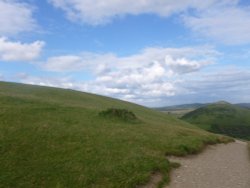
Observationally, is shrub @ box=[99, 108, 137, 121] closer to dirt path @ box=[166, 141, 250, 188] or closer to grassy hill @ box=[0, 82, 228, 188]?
grassy hill @ box=[0, 82, 228, 188]

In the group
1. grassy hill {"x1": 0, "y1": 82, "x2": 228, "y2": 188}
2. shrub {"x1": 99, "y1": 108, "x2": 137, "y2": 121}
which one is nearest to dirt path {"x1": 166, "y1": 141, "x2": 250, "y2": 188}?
grassy hill {"x1": 0, "y1": 82, "x2": 228, "y2": 188}

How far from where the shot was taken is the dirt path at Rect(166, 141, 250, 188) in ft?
66.9

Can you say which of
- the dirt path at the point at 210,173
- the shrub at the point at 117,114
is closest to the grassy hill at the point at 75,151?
the dirt path at the point at 210,173

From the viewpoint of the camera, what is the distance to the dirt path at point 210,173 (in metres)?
20.4

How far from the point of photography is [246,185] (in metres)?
20.4

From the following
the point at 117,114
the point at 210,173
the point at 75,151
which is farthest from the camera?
the point at 117,114

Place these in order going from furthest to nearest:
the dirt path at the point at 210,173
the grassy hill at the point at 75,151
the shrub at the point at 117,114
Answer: the shrub at the point at 117,114, the dirt path at the point at 210,173, the grassy hill at the point at 75,151

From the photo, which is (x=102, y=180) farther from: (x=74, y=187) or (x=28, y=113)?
(x=28, y=113)

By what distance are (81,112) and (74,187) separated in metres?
25.1

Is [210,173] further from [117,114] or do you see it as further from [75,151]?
[117,114]

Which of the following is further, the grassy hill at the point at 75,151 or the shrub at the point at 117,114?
the shrub at the point at 117,114

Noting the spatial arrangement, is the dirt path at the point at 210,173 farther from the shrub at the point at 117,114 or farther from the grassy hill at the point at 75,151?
the shrub at the point at 117,114

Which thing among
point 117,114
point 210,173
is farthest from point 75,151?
point 117,114

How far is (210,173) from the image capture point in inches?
921
